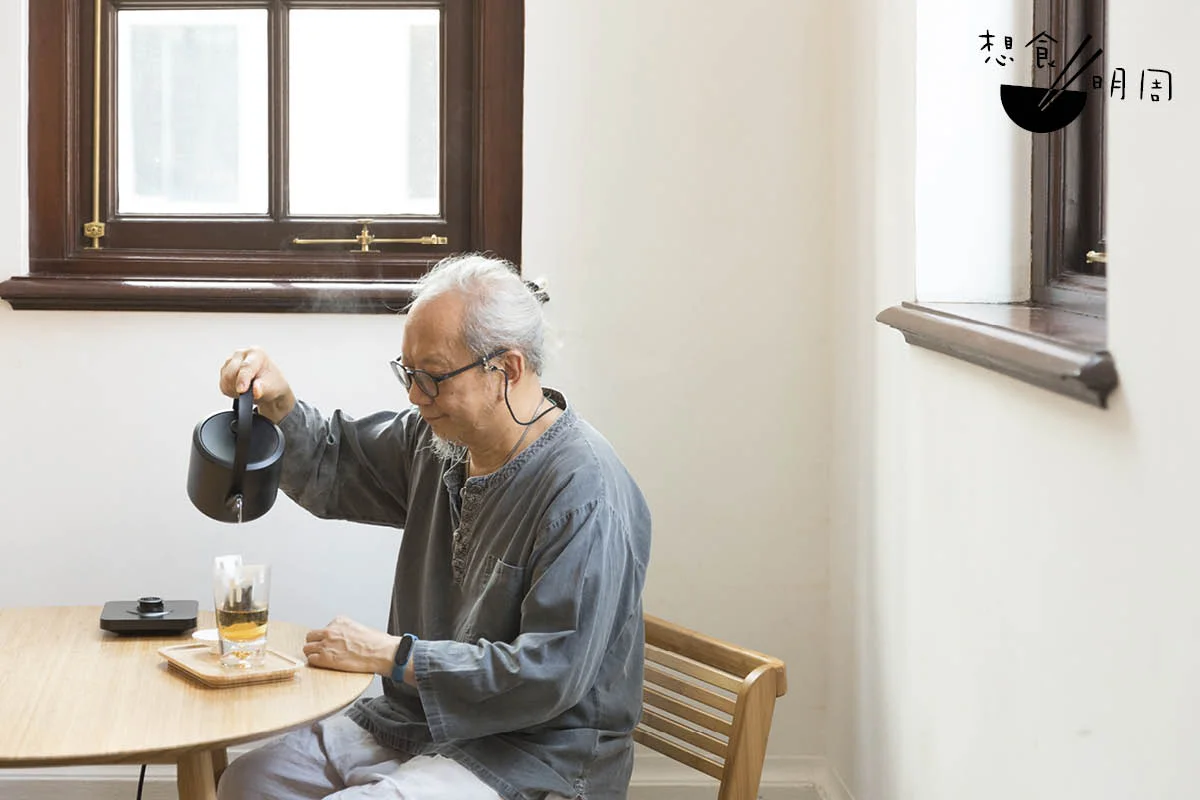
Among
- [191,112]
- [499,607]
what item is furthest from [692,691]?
[191,112]

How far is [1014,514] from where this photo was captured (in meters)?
1.60

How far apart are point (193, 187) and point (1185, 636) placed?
2.21 meters

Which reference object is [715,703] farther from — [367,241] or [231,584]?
[367,241]

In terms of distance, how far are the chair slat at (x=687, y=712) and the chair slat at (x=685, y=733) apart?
0.02m

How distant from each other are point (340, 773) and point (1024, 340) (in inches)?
45.2

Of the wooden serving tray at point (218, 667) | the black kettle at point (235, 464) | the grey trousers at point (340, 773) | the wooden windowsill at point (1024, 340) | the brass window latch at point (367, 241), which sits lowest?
the grey trousers at point (340, 773)

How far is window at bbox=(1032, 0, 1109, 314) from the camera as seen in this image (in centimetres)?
193

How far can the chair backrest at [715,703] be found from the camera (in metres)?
1.98

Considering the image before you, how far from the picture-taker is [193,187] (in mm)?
2775

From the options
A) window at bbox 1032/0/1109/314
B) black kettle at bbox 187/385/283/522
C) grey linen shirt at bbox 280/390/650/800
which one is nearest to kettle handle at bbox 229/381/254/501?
black kettle at bbox 187/385/283/522

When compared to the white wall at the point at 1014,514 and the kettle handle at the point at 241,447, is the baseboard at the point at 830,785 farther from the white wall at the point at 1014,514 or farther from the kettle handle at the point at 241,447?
the kettle handle at the point at 241,447

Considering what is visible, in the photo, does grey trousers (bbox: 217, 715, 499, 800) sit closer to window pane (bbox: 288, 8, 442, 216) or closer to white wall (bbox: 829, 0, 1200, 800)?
white wall (bbox: 829, 0, 1200, 800)

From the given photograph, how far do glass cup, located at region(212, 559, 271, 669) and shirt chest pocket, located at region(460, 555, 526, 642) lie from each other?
291mm

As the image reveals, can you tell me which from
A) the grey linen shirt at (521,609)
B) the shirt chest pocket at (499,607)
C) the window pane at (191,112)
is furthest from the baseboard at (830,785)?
the window pane at (191,112)
